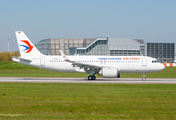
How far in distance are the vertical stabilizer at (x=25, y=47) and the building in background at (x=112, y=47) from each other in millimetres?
47921

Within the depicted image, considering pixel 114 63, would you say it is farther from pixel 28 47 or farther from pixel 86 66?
pixel 28 47

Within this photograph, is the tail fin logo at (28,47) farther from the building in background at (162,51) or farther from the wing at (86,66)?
the building in background at (162,51)

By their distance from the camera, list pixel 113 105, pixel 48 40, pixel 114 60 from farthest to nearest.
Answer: pixel 48 40 < pixel 114 60 < pixel 113 105

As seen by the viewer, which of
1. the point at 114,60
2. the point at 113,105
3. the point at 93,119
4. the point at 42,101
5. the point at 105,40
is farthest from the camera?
the point at 105,40

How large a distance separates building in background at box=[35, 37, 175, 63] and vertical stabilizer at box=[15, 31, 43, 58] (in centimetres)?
4792

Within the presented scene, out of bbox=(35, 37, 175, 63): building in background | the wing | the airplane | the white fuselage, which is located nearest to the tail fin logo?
the airplane

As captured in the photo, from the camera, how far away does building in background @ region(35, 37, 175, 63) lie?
84.2 meters

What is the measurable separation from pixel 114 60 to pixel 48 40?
97577 mm

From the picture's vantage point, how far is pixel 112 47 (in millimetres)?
86250

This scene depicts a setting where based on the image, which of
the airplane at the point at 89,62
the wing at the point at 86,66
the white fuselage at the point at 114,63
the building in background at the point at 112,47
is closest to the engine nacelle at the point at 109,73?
the wing at the point at 86,66

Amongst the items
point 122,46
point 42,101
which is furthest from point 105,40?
point 42,101

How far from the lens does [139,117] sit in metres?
10.9

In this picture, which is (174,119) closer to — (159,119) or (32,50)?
(159,119)

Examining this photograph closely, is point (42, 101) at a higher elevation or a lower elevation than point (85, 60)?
lower
